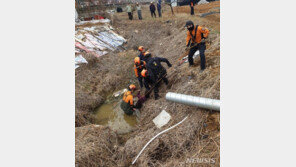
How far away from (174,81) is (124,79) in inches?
136

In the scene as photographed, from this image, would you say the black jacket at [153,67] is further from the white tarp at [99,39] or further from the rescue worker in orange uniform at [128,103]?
the white tarp at [99,39]

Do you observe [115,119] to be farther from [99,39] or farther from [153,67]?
[99,39]

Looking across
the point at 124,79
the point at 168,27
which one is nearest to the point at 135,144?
the point at 124,79

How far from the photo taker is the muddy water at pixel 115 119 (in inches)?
236

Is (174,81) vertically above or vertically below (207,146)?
above

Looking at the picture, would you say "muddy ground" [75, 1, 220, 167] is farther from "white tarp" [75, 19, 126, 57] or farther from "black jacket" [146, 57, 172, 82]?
"white tarp" [75, 19, 126, 57]

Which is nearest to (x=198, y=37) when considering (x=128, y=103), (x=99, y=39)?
(x=128, y=103)

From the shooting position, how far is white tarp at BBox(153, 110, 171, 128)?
4609 mm

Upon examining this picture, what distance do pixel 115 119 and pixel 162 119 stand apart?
98.8 inches

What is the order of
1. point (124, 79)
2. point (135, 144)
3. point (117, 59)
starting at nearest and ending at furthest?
point (135, 144), point (124, 79), point (117, 59)

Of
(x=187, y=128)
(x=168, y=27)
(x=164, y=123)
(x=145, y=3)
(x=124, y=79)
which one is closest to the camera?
(x=187, y=128)

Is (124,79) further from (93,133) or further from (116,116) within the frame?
(93,133)

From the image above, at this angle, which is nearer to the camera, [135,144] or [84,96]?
[135,144]

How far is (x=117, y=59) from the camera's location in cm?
995
